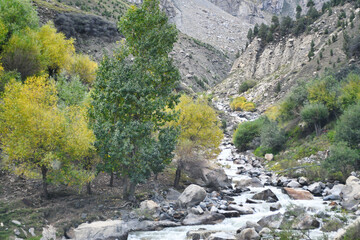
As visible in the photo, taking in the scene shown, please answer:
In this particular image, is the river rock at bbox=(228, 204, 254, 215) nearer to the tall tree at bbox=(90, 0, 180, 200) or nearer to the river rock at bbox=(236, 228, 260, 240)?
the river rock at bbox=(236, 228, 260, 240)

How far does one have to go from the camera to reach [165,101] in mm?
21734

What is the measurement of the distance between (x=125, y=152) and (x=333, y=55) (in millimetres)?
61875

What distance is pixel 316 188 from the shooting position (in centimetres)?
2744

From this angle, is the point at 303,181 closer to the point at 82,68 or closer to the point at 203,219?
the point at 203,219

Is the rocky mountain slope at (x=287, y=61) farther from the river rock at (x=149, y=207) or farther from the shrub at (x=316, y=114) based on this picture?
the river rock at (x=149, y=207)

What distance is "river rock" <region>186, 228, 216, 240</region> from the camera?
16.8 meters

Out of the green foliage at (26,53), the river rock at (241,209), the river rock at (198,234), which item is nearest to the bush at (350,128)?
the river rock at (241,209)

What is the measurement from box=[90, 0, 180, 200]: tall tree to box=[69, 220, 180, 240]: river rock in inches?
125

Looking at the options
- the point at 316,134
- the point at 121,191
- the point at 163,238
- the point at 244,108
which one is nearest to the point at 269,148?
the point at 316,134

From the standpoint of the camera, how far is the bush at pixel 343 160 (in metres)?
27.9

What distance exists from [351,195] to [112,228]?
17.8 m

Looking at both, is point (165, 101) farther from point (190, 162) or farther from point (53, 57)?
point (53, 57)

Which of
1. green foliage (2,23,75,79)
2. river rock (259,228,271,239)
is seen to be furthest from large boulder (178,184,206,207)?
green foliage (2,23,75,79)

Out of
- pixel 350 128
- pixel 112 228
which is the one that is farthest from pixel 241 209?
pixel 350 128
